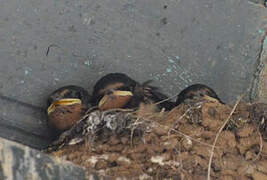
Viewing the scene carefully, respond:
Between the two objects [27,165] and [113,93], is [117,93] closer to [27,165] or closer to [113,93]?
[113,93]

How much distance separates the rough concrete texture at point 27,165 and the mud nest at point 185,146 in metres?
0.24

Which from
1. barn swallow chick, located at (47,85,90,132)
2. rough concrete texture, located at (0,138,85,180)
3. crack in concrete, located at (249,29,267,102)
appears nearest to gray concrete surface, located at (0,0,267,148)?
crack in concrete, located at (249,29,267,102)

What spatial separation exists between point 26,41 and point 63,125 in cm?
67

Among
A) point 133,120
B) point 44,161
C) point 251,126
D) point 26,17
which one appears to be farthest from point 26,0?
point 251,126

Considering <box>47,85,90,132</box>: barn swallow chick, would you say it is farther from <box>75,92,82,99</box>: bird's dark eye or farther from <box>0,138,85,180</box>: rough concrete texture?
<box>0,138,85,180</box>: rough concrete texture

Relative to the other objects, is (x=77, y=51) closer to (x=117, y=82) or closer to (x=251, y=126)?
(x=117, y=82)

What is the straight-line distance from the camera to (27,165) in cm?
213

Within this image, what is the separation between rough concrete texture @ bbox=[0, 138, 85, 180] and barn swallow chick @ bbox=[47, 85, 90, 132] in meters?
0.62

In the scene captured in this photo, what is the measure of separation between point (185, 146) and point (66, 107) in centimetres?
69

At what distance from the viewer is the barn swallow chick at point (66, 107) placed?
276 cm

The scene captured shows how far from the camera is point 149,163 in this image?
2.44 metres

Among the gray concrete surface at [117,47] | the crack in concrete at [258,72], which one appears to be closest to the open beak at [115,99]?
the gray concrete surface at [117,47]

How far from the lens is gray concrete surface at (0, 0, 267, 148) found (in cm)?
314

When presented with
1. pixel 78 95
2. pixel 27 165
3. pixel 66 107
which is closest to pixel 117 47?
pixel 78 95
